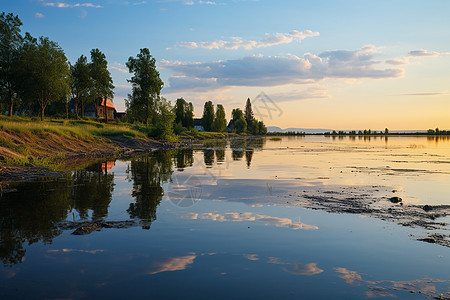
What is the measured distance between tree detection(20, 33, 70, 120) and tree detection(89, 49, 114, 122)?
1857 centimetres

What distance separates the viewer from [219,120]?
500 feet

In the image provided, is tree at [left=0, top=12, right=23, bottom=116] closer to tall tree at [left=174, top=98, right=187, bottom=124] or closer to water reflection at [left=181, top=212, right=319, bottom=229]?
water reflection at [left=181, top=212, right=319, bottom=229]

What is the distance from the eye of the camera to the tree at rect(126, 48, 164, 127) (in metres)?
75.9

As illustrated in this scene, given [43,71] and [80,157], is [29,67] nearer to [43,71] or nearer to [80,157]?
[43,71]

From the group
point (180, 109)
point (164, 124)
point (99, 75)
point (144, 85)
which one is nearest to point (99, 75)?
point (99, 75)

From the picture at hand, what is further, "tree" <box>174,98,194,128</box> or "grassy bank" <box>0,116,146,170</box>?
"tree" <box>174,98,194,128</box>

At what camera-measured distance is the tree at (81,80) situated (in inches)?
3091

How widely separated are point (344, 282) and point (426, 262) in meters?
2.19

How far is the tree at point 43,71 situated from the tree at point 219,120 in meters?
92.3

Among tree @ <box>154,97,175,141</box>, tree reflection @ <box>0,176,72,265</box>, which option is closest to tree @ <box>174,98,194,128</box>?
tree @ <box>154,97,175,141</box>

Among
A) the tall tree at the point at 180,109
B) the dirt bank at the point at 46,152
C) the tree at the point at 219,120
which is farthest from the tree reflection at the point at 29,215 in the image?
the tree at the point at 219,120

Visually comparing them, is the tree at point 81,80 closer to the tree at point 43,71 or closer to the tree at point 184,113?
the tree at point 43,71

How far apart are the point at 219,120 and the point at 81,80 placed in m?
80.2

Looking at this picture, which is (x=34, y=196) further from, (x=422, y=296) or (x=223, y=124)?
(x=223, y=124)
